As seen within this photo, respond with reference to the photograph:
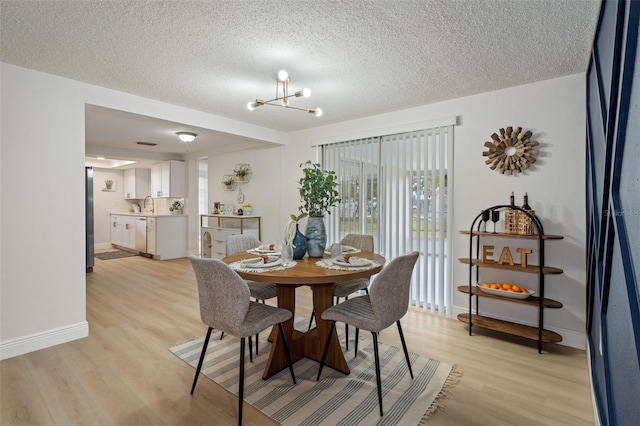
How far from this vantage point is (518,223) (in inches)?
114

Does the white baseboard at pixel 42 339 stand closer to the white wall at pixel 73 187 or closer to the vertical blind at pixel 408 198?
the white wall at pixel 73 187

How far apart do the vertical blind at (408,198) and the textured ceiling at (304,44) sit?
67 centimetres

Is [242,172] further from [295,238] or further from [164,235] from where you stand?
[295,238]

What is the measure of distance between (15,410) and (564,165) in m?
4.39

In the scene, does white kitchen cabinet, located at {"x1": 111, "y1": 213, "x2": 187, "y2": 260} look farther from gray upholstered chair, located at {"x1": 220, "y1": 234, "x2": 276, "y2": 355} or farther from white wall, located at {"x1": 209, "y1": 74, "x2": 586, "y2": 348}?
white wall, located at {"x1": 209, "y1": 74, "x2": 586, "y2": 348}

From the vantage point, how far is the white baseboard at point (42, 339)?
8.43 feet

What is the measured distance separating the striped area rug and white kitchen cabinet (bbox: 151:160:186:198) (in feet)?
17.2

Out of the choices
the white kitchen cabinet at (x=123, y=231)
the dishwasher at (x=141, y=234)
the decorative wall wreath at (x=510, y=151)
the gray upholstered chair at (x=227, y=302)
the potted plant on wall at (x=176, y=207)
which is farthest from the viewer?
the white kitchen cabinet at (x=123, y=231)

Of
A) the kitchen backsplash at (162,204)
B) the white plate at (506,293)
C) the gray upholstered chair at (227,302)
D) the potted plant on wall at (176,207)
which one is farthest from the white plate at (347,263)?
the kitchen backsplash at (162,204)

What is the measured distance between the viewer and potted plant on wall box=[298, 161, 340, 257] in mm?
2564

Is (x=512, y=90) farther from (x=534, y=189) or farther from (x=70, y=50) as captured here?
(x=70, y=50)

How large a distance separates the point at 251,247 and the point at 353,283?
3.76ft

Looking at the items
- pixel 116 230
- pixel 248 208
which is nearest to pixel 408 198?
pixel 248 208

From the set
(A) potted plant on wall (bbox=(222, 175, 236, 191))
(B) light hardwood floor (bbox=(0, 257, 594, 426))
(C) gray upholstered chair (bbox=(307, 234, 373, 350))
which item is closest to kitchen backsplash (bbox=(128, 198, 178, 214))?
(A) potted plant on wall (bbox=(222, 175, 236, 191))
